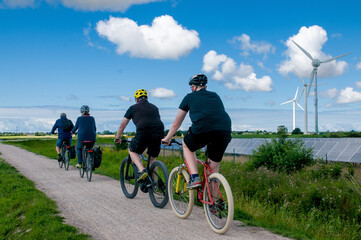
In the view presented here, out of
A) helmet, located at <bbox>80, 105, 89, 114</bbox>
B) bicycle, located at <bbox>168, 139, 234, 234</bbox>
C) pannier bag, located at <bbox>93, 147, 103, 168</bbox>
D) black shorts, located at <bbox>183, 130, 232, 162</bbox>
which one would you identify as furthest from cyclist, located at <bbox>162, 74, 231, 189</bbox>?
helmet, located at <bbox>80, 105, 89, 114</bbox>

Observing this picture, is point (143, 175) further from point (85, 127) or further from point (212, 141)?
point (85, 127)

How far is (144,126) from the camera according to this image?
23.2 feet

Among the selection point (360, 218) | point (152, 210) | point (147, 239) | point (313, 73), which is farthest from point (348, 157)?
point (313, 73)

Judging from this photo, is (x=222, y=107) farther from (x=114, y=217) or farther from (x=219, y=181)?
(x=114, y=217)

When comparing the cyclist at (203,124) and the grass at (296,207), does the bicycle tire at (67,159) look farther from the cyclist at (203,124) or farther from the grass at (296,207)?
the cyclist at (203,124)

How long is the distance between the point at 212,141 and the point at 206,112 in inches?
16.5

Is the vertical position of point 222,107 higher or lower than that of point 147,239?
higher

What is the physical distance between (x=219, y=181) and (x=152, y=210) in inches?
78.8

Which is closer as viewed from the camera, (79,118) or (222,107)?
(222,107)

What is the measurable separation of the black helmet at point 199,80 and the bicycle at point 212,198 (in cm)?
118

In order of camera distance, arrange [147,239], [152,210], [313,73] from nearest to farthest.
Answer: [147,239], [152,210], [313,73]

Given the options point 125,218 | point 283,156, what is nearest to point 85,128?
point 125,218

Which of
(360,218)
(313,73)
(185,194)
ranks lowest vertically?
(360,218)

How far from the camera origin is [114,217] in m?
6.23
